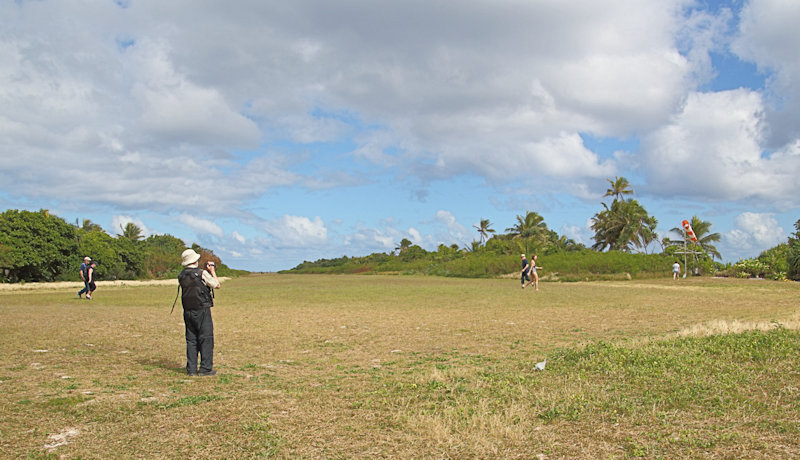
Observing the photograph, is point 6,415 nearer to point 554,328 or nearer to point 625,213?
point 554,328

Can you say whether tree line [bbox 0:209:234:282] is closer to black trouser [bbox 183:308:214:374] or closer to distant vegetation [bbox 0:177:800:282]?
distant vegetation [bbox 0:177:800:282]

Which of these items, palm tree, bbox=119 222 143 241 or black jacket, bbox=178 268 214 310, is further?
palm tree, bbox=119 222 143 241

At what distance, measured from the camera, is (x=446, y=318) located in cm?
1619

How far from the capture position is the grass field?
190 inches

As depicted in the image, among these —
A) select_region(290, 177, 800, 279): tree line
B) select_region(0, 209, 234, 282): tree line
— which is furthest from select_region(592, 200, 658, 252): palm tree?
select_region(0, 209, 234, 282): tree line

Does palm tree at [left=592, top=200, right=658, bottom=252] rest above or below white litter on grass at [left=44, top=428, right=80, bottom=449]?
above

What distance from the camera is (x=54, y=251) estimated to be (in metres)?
45.2

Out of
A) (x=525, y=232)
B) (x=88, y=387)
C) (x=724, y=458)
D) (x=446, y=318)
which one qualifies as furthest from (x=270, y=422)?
Result: (x=525, y=232)

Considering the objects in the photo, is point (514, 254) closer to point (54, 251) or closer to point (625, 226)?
point (625, 226)

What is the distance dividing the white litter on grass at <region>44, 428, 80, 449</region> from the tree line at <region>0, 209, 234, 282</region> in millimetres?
42492

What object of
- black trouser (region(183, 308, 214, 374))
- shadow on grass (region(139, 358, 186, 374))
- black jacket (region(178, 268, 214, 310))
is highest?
black jacket (region(178, 268, 214, 310))

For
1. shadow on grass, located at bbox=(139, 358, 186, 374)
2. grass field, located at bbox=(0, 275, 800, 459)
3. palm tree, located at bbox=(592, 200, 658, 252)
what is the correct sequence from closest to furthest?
grass field, located at bbox=(0, 275, 800, 459)
shadow on grass, located at bbox=(139, 358, 186, 374)
palm tree, located at bbox=(592, 200, 658, 252)

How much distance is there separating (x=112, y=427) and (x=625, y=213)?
6633 centimetres

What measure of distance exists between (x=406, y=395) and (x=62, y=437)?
3417 mm
